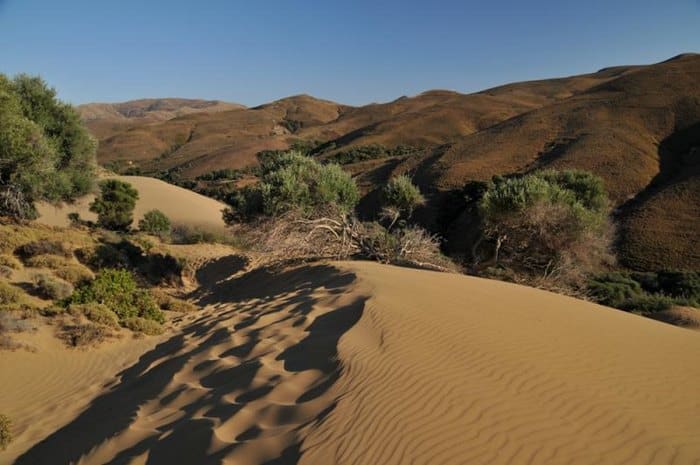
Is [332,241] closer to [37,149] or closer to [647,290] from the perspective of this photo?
[37,149]

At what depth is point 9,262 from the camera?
11391 mm

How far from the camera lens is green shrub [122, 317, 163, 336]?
8.75 metres

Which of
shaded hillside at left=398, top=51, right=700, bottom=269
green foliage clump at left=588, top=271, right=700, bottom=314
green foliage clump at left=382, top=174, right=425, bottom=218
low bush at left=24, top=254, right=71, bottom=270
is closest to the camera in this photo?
low bush at left=24, top=254, right=71, bottom=270

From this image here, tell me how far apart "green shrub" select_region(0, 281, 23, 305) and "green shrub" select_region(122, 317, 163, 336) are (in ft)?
7.76

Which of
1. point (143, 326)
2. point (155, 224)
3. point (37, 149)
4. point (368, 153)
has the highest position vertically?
point (368, 153)

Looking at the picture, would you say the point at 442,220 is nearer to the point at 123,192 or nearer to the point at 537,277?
the point at 537,277

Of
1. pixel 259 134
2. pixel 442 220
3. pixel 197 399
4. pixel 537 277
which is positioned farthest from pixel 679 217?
pixel 259 134

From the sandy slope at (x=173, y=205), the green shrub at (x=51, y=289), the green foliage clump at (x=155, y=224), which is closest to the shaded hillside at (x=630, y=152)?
the sandy slope at (x=173, y=205)

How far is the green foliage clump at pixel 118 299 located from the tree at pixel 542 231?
1095 centimetres

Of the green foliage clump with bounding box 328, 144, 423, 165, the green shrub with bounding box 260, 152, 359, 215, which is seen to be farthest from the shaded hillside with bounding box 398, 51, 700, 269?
the green shrub with bounding box 260, 152, 359, 215

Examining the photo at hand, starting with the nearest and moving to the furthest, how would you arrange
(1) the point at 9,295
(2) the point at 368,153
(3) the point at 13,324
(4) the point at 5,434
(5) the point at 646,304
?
(4) the point at 5,434, (3) the point at 13,324, (1) the point at 9,295, (5) the point at 646,304, (2) the point at 368,153

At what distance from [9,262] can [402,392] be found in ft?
38.5

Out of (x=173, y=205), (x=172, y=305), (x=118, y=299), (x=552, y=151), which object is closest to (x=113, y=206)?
(x=173, y=205)

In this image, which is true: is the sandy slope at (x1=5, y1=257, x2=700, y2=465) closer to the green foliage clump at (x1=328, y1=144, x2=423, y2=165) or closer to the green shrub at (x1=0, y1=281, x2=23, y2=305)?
the green shrub at (x1=0, y1=281, x2=23, y2=305)
